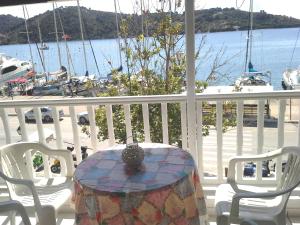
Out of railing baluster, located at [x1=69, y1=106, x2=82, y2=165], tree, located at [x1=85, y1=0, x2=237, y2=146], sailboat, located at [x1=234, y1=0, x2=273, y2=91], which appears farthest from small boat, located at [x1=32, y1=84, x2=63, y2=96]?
railing baluster, located at [x1=69, y1=106, x2=82, y2=165]

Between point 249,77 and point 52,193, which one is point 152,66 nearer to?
point 52,193

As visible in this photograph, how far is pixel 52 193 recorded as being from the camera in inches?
101

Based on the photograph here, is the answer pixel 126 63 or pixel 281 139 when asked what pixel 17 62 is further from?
pixel 281 139

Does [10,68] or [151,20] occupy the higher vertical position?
[151,20]

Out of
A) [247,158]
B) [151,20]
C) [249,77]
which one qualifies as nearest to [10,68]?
[249,77]

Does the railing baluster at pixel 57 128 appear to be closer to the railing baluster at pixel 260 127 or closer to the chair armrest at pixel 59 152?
the chair armrest at pixel 59 152

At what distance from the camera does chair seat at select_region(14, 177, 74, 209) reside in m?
2.42

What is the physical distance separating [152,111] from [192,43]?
2.78 meters

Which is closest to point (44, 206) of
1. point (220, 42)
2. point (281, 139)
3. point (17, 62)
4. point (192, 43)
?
point (192, 43)

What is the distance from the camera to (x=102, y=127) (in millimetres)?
6047

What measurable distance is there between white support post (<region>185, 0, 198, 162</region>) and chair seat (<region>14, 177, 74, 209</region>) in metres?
1.10

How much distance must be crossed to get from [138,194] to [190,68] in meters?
Result: 1.32

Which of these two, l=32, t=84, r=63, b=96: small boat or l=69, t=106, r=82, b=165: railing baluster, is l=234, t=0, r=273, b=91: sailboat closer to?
l=69, t=106, r=82, b=165: railing baluster

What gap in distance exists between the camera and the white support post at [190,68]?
2545mm
